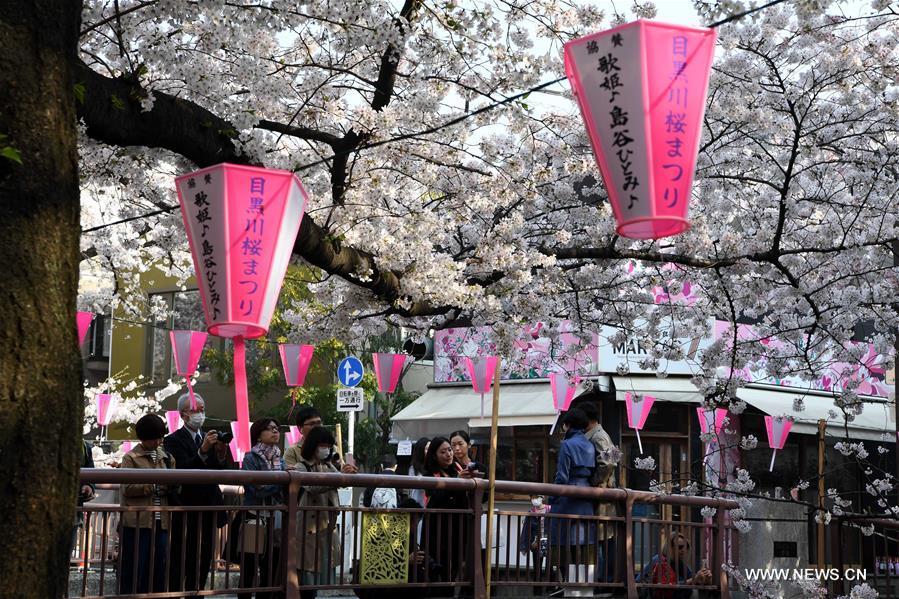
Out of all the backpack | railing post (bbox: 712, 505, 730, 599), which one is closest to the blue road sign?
railing post (bbox: 712, 505, 730, 599)

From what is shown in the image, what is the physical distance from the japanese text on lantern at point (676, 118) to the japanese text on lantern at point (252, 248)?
2.43m

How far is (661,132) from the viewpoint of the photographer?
17.3 ft

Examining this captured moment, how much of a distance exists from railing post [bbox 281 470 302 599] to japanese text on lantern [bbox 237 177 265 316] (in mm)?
2433

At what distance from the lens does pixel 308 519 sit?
8805mm

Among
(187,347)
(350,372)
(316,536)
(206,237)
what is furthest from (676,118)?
(187,347)

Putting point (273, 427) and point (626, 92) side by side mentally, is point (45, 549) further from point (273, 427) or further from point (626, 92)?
point (273, 427)

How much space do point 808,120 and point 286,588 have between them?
7471 mm

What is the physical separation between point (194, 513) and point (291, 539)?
0.75 m

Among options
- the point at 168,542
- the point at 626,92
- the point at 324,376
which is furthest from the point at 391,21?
the point at 324,376

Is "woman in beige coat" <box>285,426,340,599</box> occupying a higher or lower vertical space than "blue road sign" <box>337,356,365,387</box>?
lower

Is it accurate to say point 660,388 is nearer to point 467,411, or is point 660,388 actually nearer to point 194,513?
point 467,411

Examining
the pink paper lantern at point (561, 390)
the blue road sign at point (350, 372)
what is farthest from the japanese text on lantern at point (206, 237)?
the pink paper lantern at point (561, 390)

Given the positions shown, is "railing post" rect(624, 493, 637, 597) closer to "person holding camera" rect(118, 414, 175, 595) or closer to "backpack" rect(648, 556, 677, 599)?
Answer: "backpack" rect(648, 556, 677, 599)

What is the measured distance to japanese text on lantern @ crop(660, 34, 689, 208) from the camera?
207 inches
